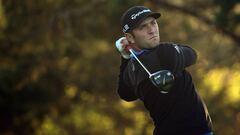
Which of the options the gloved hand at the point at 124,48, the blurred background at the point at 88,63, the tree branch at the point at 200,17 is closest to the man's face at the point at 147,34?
the gloved hand at the point at 124,48

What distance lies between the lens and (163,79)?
3.43m

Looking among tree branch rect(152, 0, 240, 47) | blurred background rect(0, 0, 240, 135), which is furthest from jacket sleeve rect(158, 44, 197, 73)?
tree branch rect(152, 0, 240, 47)

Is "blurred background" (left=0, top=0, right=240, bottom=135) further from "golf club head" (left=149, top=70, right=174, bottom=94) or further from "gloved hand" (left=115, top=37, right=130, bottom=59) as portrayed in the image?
"golf club head" (left=149, top=70, right=174, bottom=94)

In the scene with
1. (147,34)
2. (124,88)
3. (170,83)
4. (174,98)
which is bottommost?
(124,88)

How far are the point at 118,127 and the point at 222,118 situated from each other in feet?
10.5

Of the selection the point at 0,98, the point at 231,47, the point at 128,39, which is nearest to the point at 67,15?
the point at 231,47

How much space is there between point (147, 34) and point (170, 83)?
35 cm

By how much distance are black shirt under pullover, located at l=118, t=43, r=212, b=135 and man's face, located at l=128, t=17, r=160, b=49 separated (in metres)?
0.04

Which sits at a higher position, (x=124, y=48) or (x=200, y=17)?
(x=124, y=48)

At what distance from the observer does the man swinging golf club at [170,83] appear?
3.58 meters

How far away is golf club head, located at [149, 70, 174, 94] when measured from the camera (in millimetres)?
3439

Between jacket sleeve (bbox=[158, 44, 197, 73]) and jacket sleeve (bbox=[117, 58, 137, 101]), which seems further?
jacket sleeve (bbox=[117, 58, 137, 101])

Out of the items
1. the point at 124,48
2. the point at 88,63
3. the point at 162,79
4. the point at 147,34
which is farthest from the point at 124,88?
the point at 88,63

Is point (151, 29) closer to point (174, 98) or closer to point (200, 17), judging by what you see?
point (174, 98)
